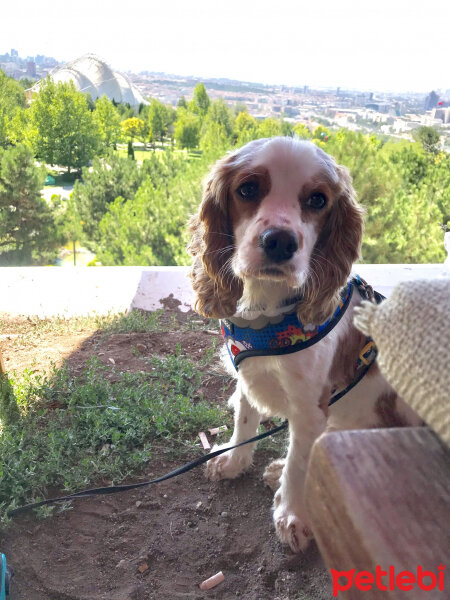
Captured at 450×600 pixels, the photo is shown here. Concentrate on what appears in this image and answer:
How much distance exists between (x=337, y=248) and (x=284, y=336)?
1.28 ft

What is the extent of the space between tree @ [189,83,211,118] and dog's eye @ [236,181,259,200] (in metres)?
5.03

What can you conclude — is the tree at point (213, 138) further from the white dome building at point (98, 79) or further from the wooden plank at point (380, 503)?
the wooden plank at point (380, 503)

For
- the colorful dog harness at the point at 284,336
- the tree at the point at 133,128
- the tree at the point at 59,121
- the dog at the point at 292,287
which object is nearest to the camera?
the dog at the point at 292,287

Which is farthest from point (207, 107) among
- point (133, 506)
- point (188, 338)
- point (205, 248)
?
point (133, 506)

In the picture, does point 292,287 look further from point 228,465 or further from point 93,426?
point 93,426

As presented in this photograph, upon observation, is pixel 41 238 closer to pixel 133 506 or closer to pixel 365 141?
pixel 365 141

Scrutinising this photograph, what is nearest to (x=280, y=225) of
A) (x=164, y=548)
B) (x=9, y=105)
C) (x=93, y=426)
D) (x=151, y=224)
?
(x=164, y=548)

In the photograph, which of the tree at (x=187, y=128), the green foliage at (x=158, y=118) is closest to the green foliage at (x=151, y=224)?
the tree at (x=187, y=128)

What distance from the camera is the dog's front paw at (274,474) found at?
2.28m

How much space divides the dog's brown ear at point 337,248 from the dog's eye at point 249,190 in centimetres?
31

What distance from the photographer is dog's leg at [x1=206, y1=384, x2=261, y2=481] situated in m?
2.30

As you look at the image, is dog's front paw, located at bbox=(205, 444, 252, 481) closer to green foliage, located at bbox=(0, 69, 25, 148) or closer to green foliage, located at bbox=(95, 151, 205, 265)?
green foliage, located at bbox=(95, 151, 205, 265)

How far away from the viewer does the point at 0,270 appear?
14.4ft

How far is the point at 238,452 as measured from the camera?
2.34m
